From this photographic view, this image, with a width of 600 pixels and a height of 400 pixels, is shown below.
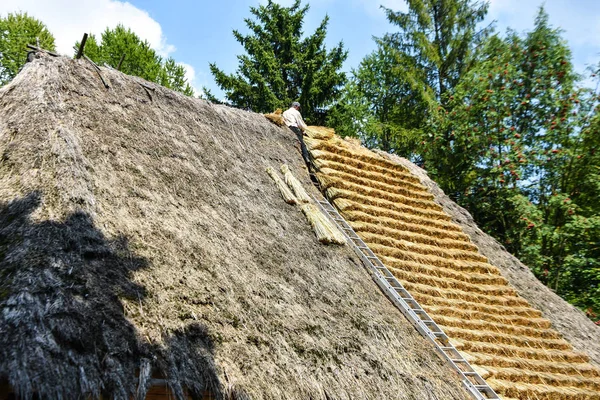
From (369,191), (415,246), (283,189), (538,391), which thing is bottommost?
(538,391)

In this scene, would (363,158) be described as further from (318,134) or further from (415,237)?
(415,237)

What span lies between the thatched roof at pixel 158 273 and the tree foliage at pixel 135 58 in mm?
20854

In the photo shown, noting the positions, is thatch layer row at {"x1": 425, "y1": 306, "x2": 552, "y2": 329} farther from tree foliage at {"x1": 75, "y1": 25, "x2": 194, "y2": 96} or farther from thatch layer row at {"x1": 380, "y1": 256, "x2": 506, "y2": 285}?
tree foliage at {"x1": 75, "y1": 25, "x2": 194, "y2": 96}

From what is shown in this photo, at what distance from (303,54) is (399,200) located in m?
16.9

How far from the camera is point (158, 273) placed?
4.18 meters

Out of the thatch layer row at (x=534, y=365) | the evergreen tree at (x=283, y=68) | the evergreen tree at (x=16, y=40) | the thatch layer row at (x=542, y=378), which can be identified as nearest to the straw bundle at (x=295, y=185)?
Answer: the thatch layer row at (x=534, y=365)

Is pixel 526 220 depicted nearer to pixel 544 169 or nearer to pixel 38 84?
pixel 544 169

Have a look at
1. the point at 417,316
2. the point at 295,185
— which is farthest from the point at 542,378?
the point at 295,185

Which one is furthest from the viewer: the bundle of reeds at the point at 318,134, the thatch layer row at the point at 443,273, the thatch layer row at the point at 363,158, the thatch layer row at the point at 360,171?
the bundle of reeds at the point at 318,134

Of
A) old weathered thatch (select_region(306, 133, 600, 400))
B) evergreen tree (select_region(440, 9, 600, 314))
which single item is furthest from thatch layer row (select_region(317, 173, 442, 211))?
evergreen tree (select_region(440, 9, 600, 314))

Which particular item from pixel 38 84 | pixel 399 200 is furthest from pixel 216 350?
pixel 399 200

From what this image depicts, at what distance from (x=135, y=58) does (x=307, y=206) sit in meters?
22.7

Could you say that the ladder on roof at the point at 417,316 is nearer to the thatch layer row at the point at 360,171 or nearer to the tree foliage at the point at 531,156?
Answer: the thatch layer row at the point at 360,171

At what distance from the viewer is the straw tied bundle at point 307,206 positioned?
657cm
